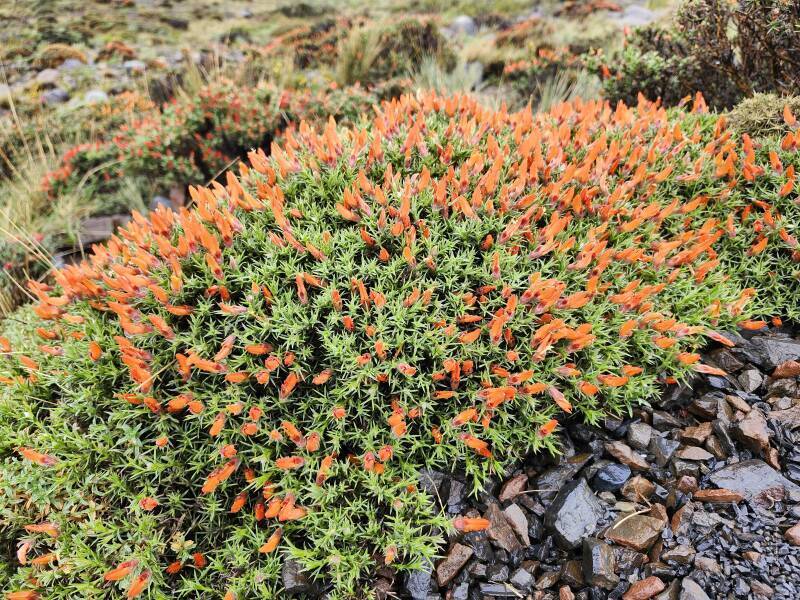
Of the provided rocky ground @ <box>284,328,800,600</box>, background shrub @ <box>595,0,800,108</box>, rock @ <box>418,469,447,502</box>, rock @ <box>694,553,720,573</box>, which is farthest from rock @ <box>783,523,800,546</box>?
background shrub @ <box>595,0,800,108</box>

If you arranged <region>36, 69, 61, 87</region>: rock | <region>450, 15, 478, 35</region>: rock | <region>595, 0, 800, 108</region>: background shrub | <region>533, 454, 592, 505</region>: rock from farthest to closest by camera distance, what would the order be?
<region>450, 15, 478, 35</region>: rock → <region>36, 69, 61, 87</region>: rock → <region>595, 0, 800, 108</region>: background shrub → <region>533, 454, 592, 505</region>: rock

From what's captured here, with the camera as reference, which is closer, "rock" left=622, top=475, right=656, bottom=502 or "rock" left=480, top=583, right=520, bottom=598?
"rock" left=480, top=583, right=520, bottom=598

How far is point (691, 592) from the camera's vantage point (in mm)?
1788

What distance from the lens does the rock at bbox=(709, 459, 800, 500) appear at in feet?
6.73

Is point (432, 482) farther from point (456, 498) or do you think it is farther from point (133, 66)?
point (133, 66)

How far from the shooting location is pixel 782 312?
280 centimetres

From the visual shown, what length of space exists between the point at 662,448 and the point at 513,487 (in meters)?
0.71

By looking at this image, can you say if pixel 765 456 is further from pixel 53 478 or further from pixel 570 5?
pixel 570 5

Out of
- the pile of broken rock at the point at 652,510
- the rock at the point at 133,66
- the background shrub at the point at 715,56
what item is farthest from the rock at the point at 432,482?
the rock at the point at 133,66

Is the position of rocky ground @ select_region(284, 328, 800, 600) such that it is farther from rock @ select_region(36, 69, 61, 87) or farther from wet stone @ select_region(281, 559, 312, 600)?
rock @ select_region(36, 69, 61, 87)

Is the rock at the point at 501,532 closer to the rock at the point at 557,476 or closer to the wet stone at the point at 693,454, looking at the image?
the rock at the point at 557,476

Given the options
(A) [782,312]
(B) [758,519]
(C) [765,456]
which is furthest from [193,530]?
(A) [782,312]

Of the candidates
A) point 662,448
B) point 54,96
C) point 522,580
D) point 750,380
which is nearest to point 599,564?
point 522,580

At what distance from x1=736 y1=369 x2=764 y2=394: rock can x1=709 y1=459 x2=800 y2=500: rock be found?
446 mm
